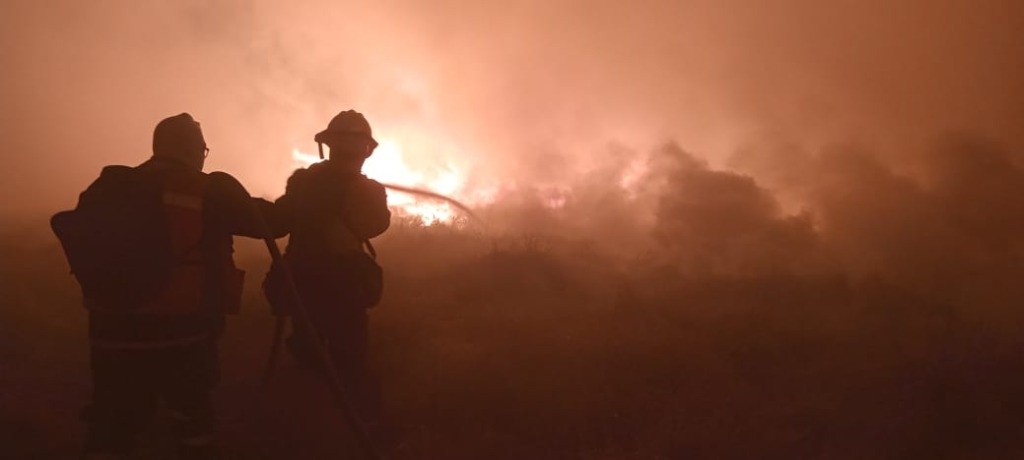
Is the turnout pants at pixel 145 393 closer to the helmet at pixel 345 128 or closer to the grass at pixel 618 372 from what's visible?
the grass at pixel 618 372

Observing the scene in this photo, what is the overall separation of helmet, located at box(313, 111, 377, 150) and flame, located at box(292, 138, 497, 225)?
5.93m

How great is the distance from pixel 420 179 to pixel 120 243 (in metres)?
9.10

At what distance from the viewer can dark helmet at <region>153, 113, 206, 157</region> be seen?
127 inches

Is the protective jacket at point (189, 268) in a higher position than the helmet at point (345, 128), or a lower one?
lower

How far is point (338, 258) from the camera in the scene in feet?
12.5

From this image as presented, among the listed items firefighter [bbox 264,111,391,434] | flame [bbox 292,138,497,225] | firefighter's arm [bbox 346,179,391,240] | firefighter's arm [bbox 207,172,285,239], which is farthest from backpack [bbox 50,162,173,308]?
flame [bbox 292,138,497,225]

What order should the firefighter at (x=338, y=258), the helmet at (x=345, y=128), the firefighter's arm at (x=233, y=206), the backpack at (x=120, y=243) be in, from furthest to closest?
the helmet at (x=345, y=128) < the firefighter at (x=338, y=258) < the firefighter's arm at (x=233, y=206) < the backpack at (x=120, y=243)

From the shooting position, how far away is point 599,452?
153 inches

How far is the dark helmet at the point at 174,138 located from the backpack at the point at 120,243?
0.95ft

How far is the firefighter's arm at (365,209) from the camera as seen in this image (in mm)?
3826

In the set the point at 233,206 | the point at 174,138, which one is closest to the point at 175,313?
the point at 233,206

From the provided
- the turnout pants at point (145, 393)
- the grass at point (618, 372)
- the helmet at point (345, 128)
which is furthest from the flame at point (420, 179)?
the turnout pants at point (145, 393)

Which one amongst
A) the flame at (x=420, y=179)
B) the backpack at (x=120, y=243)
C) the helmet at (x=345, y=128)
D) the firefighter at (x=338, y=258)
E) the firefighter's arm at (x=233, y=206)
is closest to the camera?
the backpack at (x=120, y=243)

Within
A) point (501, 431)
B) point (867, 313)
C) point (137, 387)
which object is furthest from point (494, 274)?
point (137, 387)
